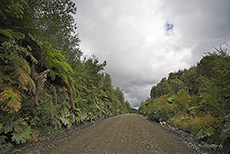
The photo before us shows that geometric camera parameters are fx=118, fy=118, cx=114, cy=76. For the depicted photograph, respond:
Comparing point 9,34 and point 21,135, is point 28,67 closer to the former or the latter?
point 9,34

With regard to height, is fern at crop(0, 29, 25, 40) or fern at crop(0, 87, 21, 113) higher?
fern at crop(0, 29, 25, 40)

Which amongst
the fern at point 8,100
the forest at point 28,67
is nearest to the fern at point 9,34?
the forest at point 28,67

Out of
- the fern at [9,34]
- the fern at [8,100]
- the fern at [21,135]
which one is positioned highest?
the fern at [9,34]

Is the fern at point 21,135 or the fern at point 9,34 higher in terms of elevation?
the fern at point 9,34

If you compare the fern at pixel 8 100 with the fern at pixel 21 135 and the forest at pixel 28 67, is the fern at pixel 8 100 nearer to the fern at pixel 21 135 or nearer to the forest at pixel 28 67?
the forest at pixel 28 67

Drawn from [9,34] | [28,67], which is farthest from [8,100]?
[9,34]

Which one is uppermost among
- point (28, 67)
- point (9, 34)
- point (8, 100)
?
point (9, 34)

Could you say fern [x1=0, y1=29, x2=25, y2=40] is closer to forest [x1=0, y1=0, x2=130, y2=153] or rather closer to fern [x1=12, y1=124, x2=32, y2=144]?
forest [x1=0, y1=0, x2=130, y2=153]

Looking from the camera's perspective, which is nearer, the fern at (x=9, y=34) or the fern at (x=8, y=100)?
the fern at (x=8, y=100)

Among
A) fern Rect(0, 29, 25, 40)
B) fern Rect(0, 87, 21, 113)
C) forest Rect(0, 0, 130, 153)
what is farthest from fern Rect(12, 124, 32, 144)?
fern Rect(0, 29, 25, 40)

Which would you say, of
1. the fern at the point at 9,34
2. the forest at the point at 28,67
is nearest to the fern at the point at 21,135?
Result: the forest at the point at 28,67

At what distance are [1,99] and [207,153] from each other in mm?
6156

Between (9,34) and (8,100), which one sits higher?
(9,34)

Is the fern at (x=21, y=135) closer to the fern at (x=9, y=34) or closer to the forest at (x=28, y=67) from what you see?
the forest at (x=28, y=67)
